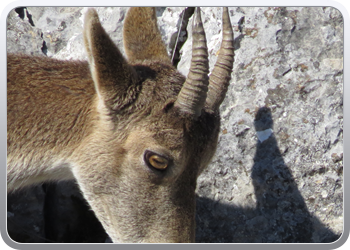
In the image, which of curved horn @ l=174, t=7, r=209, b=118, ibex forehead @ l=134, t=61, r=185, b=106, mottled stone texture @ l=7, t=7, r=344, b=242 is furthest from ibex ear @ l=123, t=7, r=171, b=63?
mottled stone texture @ l=7, t=7, r=344, b=242

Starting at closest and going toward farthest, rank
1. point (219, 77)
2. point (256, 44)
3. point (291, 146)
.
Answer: point (219, 77) < point (291, 146) < point (256, 44)

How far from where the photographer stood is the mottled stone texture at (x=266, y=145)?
6090mm

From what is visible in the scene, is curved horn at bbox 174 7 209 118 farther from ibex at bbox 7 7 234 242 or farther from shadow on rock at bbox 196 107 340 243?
shadow on rock at bbox 196 107 340 243

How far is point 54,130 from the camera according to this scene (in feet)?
15.7

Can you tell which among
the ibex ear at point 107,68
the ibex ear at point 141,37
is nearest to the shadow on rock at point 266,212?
the ibex ear at point 141,37

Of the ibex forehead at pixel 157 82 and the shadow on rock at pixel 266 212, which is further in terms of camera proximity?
the shadow on rock at pixel 266 212

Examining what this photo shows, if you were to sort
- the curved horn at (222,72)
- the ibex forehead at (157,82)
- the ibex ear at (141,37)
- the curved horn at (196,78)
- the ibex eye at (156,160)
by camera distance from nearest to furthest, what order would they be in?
the curved horn at (196,78), the ibex eye at (156,160), the ibex forehead at (157,82), the curved horn at (222,72), the ibex ear at (141,37)

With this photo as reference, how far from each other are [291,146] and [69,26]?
3.98 m

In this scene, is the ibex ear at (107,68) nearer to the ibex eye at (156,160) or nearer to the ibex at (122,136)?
the ibex at (122,136)

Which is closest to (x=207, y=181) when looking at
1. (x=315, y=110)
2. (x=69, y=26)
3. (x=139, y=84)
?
(x=315, y=110)

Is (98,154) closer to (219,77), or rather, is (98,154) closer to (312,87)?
(219,77)

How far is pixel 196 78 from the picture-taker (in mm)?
4504

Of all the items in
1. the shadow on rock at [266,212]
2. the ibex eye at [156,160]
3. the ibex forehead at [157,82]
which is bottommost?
the shadow on rock at [266,212]

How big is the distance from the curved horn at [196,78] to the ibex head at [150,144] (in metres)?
0.01
